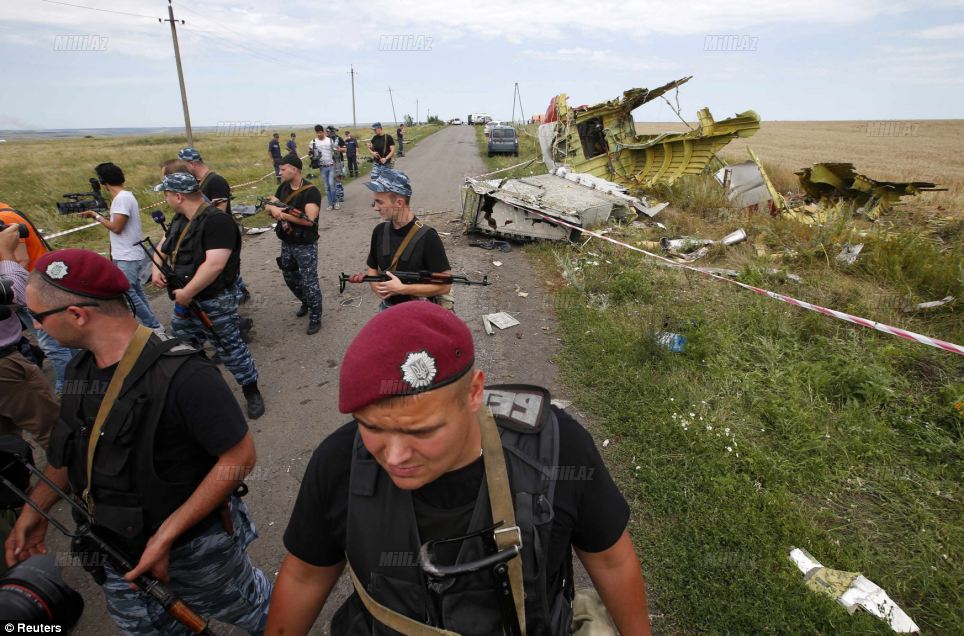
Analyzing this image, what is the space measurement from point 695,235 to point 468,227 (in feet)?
14.7

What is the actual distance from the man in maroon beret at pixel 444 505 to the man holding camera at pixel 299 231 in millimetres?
4381

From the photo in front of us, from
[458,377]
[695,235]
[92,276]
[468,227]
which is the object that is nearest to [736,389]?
[458,377]

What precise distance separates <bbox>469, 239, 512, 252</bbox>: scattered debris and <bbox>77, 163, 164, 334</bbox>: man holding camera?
5.56m

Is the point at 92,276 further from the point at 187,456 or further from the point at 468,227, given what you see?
the point at 468,227

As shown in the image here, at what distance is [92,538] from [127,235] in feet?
12.6

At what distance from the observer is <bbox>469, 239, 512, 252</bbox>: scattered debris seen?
860 cm

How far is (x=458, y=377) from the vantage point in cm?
107

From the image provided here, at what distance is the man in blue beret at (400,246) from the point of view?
11.5ft

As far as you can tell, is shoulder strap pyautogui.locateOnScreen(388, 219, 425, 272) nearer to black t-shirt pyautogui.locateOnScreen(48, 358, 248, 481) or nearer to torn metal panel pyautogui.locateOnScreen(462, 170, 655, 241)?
black t-shirt pyautogui.locateOnScreen(48, 358, 248, 481)

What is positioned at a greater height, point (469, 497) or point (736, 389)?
point (469, 497)

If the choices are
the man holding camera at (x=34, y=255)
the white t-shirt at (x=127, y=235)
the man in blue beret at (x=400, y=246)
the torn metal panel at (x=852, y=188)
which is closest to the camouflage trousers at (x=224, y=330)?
the man holding camera at (x=34, y=255)

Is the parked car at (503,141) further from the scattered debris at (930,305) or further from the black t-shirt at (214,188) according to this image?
the scattered debris at (930,305)

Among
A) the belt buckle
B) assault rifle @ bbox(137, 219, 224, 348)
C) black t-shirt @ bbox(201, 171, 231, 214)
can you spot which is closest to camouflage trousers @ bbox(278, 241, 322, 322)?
black t-shirt @ bbox(201, 171, 231, 214)

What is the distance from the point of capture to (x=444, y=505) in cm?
118
